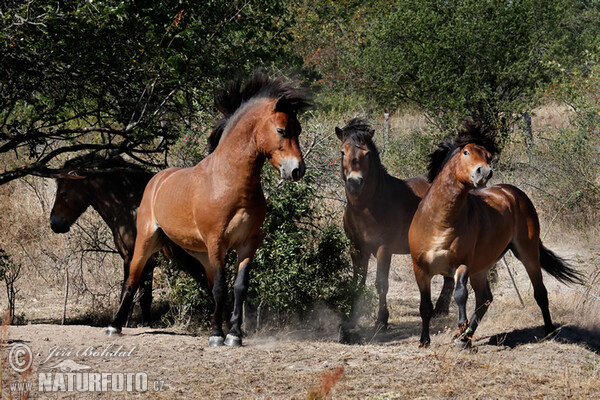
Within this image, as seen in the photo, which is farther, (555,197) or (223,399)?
(555,197)

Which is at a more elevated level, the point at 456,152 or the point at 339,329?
the point at 456,152

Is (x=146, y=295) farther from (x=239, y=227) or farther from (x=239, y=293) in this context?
(x=239, y=227)

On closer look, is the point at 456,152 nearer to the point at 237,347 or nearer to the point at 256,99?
the point at 256,99

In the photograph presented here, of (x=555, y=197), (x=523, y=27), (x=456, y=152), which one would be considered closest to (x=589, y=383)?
(x=456, y=152)

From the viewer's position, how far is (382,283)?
26.4ft

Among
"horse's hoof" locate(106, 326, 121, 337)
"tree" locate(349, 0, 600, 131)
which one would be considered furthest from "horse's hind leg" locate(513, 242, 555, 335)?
"tree" locate(349, 0, 600, 131)

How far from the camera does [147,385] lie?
4.74 m

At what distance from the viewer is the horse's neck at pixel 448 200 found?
6375mm

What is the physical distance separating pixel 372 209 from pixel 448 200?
1987 mm

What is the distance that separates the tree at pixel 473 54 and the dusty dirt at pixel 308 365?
37.5 ft

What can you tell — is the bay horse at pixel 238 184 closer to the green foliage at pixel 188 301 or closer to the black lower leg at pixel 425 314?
the green foliage at pixel 188 301

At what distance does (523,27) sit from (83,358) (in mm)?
16886

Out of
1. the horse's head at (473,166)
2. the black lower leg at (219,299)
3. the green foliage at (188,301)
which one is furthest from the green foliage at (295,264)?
the horse's head at (473,166)

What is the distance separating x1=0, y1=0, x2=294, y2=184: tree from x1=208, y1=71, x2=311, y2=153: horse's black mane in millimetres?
911
